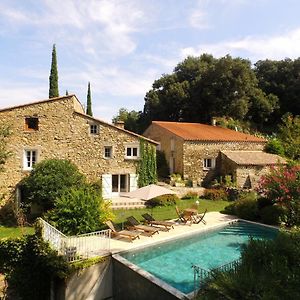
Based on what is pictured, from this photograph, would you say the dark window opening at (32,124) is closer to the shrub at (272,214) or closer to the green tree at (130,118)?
the shrub at (272,214)

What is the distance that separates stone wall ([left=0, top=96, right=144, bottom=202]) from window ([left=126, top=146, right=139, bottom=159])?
0.34 m

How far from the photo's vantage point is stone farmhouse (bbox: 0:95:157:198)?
2323cm

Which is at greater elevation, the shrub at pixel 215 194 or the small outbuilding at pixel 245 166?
the small outbuilding at pixel 245 166

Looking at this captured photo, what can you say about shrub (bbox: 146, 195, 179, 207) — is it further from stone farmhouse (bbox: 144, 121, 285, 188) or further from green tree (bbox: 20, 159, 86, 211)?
green tree (bbox: 20, 159, 86, 211)

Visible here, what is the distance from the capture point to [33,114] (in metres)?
23.6

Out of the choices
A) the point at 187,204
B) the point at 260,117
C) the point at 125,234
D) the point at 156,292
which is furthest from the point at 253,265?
the point at 260,117

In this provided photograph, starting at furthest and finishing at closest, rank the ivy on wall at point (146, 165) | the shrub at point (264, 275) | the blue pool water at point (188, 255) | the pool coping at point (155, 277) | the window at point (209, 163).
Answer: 1. the window at point (209, 163)
2. the ivy on wall at point (146, 165)
3. the blue pool water at point (188, 255)
4. the pool coping at point (155, 277)
5. the shrub at point (264, 275)

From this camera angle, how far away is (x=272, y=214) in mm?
18938

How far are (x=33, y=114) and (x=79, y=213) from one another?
35.1 feet

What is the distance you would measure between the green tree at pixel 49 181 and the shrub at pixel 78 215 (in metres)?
4.08

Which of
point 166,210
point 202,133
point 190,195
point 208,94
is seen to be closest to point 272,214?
point 166,210

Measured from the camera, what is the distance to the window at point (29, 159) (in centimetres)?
2359

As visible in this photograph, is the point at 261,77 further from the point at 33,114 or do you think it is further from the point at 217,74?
the point at 33,114

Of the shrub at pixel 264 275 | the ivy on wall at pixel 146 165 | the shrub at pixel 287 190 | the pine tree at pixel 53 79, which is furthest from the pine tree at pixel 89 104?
the shrub at pixel 264 275
